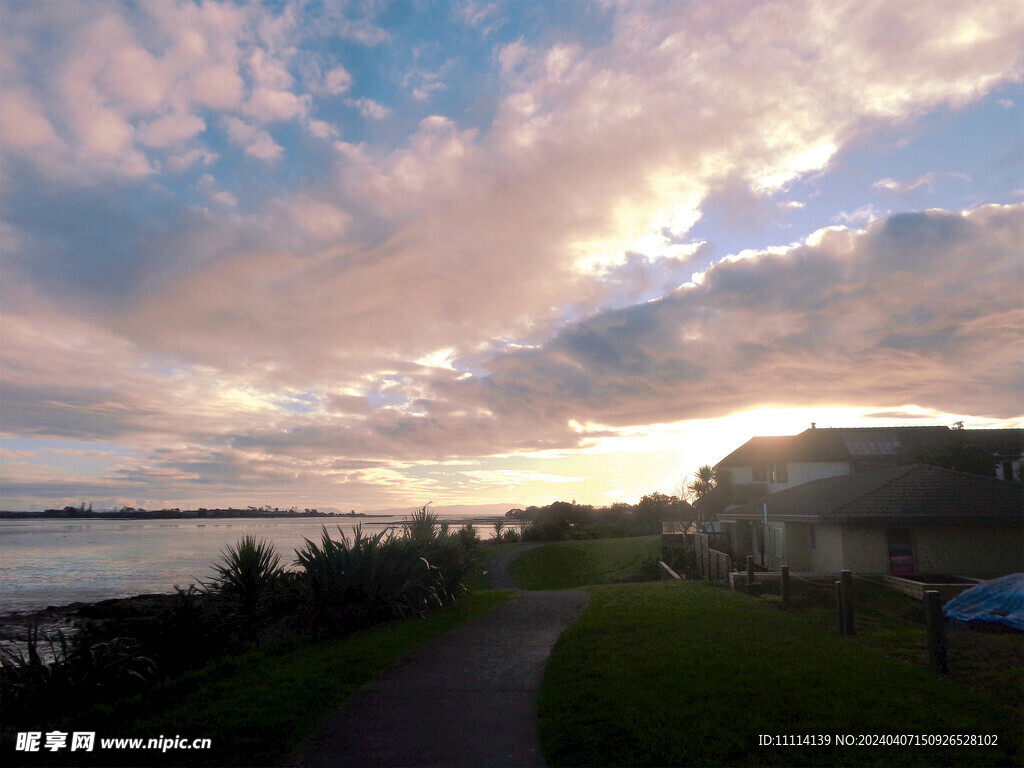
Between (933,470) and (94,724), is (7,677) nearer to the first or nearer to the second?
(94,724)

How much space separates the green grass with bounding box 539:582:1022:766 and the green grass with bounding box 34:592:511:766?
7.78 feet

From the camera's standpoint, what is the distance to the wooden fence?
22.2 meters

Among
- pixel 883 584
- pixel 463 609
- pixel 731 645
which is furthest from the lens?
pixel 883 584

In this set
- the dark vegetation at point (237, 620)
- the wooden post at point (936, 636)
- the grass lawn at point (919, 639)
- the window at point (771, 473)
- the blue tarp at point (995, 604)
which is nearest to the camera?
the grass lawn at point (919, 639)

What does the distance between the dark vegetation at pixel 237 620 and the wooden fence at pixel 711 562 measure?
9.83m

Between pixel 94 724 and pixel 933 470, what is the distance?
88.5ft

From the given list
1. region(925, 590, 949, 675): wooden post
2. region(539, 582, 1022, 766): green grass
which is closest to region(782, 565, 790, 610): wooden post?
region(539, 582, 1022, 766): green grass

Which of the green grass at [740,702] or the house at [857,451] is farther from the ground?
the house at [857,451]

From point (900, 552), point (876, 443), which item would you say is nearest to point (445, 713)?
point (900, 552)

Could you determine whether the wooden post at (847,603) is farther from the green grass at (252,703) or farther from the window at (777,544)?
the window at (777,544)

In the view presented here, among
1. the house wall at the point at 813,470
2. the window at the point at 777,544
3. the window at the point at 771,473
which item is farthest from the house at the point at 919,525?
the window at the point at 771,473

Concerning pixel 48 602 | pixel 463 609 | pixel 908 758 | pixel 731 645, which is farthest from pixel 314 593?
pixel 48 602

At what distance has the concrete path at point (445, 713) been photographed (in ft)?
18.9

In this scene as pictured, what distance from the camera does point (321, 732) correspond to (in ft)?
20.9
